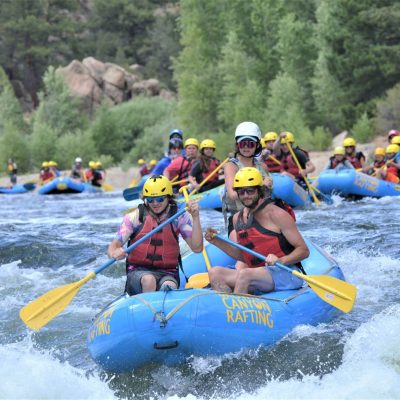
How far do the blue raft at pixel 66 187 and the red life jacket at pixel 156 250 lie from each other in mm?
16032

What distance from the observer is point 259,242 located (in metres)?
5.75

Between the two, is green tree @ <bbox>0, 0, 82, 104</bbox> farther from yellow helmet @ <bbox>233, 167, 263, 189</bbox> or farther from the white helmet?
yellow helmet @ <bbox>233, 167, 263, 189</bbox>

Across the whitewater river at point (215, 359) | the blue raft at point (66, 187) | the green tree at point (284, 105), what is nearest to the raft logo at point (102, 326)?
the whitewater river at point (215, 359)

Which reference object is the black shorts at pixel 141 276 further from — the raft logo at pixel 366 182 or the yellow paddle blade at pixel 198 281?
the raft logo at pixel 366 182

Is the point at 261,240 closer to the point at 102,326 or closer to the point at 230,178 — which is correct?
the point at 230,178

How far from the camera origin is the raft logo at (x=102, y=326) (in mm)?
4973

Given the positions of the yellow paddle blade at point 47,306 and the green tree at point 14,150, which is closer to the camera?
the yellow paddle blade at point 47,306

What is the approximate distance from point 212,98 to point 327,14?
8287 mm

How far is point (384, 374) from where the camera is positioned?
457 cm

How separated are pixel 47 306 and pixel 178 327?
1091mm

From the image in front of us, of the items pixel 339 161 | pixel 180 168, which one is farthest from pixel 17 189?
pixel 180 168

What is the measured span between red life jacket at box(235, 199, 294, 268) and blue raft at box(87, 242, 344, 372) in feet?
1.63

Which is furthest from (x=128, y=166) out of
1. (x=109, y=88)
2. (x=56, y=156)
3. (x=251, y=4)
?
(x=109, y=88)

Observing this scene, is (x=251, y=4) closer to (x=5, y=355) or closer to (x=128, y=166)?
Answer: (x=128, y=166)
